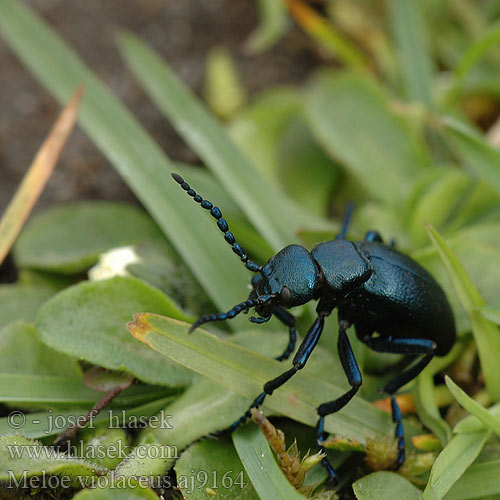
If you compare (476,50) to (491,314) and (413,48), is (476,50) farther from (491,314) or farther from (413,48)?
(491,314)

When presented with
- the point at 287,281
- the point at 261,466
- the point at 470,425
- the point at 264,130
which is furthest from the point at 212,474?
the point at 264,130

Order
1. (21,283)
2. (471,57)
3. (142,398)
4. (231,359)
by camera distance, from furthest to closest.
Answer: (471,57)
(21,283)
(142,398)
(231,359)

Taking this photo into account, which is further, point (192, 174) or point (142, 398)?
point (192, 174)

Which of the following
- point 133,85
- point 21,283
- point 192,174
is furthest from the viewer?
point 133,85

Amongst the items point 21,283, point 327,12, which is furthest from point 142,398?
point 327,12

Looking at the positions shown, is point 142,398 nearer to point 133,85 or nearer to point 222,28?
point 133,85

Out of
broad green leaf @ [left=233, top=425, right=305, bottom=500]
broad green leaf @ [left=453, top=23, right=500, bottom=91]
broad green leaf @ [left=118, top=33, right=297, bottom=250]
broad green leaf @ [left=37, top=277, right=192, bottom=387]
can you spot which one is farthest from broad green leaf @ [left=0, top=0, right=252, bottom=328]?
broad green leaf @ [left=453, top=23, right=500, bottom=91]
